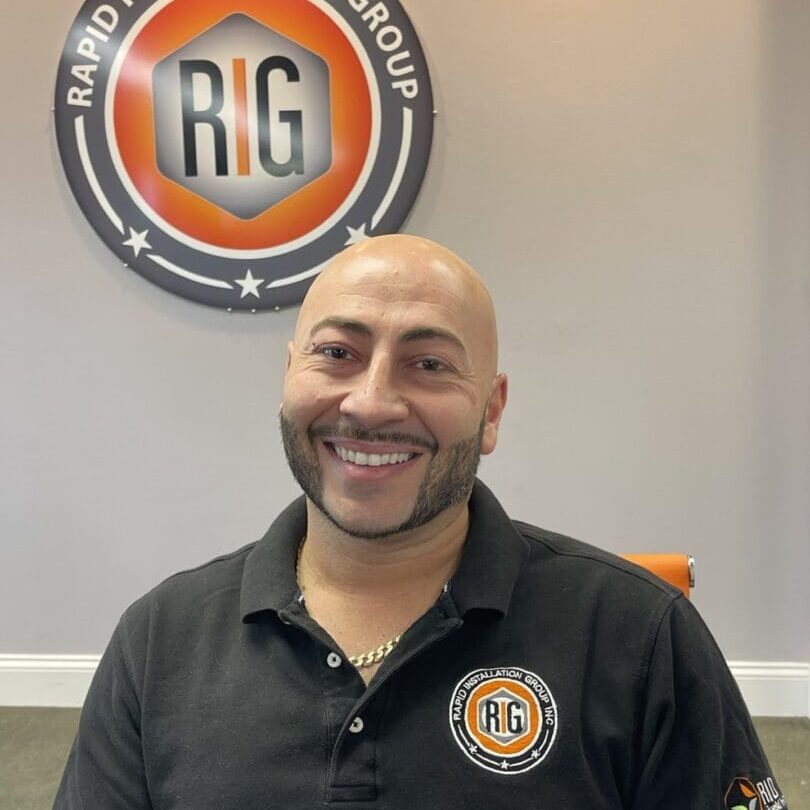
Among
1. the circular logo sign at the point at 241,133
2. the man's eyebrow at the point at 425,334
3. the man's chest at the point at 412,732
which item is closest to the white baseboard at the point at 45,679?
the circular logo sign at the point at 241,133

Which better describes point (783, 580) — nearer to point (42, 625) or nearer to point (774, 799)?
point (774, 799)

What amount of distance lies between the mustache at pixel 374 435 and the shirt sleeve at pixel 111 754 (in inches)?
14.3

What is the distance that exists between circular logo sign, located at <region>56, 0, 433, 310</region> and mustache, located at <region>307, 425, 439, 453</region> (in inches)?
49.6

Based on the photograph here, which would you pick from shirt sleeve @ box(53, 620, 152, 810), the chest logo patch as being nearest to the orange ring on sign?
shirt sleeve @ box(53, 620, 152, 810)

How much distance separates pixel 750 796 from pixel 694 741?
78mm

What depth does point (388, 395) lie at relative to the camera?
92cm

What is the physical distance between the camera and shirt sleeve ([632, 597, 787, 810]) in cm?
85

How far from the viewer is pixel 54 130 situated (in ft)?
7.08

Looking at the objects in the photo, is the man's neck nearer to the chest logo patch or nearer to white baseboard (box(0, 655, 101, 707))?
the chest logo patch

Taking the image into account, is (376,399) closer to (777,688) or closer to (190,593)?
(190,593)

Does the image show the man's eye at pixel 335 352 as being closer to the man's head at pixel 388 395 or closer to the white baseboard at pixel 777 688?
the man's head at pixel 388 395

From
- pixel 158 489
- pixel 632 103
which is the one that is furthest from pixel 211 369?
pixel 632 103

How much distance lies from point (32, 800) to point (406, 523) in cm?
152

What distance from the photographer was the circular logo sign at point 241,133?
6.82 ft
